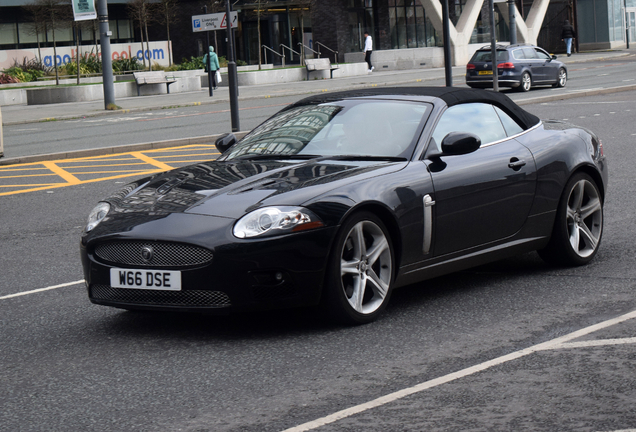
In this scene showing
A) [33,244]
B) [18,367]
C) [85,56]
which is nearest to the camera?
[18,367]

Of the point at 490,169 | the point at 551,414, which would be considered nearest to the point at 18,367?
the point at 551,414

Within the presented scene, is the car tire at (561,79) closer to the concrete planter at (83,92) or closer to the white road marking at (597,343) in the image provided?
the concrete planter at (83,92)

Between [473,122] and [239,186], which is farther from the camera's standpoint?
[473,122]

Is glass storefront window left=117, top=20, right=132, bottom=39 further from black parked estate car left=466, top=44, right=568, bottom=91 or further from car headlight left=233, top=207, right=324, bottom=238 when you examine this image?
car headlight left=233, top=207, right=324, bottom=238

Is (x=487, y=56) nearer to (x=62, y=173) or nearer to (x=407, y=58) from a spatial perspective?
(x=62, y=173)

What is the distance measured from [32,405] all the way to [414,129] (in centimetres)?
299

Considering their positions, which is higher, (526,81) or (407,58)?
(407,58)

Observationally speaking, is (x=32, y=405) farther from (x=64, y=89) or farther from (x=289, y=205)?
(x=64, y=89)

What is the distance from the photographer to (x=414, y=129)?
616 centimetres

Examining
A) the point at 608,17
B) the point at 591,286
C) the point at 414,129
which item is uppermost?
the point at 608,17

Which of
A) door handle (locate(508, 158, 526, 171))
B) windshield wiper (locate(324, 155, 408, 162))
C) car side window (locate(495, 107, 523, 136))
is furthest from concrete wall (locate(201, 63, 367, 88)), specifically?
windshield wiper (locate(324, 155, 408, 162))

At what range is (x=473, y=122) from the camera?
655 cm

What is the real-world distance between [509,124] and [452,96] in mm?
519

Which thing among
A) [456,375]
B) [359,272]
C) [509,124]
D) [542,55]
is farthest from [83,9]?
[456,375]
